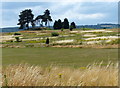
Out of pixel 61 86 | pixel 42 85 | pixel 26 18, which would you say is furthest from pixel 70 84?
pixel 26 18

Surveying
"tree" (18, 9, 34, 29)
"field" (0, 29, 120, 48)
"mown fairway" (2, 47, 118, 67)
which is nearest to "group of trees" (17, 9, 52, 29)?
"tree" (18, 9, 34, 29)

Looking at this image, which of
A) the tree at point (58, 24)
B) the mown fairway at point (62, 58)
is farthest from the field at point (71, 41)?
the tree at point (58, 24)

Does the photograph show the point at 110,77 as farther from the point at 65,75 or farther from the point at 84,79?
the point at 65,75

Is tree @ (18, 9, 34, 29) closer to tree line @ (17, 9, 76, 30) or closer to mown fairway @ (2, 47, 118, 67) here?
tree line @ (17, 9, 76, 30)

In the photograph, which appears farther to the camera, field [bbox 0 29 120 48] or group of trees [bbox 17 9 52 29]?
group of trees [bbox 17 9 52 29]

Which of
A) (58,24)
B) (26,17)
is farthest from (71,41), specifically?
(26,17)

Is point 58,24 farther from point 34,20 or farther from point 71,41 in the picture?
point 71,41

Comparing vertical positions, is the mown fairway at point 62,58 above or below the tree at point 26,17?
below

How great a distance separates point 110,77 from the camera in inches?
242

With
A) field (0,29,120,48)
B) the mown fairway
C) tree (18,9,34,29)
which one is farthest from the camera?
tree (18,9,34,29)

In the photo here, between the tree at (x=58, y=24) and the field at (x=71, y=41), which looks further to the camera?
the tree at (x=58, y=24)

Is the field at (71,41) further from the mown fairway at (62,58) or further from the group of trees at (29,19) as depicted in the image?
the group of trees at (29,19)

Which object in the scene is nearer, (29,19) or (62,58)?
(62,58)

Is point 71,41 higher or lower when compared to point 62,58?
lower
